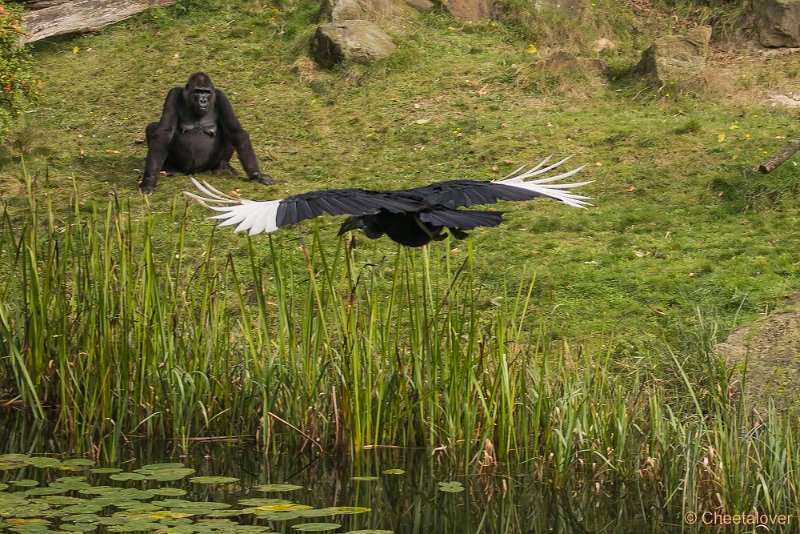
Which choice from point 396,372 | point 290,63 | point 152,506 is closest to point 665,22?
point 290,63

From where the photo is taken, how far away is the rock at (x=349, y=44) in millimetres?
13094

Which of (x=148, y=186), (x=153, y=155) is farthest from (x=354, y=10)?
(x=148, y=186)

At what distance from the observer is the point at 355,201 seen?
4.63 metres

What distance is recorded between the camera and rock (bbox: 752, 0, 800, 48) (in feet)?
44.5

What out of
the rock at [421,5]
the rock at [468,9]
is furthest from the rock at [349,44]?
the rock at [468,9]

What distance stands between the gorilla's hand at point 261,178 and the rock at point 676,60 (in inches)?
172

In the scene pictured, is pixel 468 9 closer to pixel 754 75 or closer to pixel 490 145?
pixel 754 75

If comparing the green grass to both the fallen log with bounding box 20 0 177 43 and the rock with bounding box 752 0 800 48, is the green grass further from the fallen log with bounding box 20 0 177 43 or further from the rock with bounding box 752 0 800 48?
the rock with bounding box 752 0 800 48

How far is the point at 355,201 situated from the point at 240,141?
674 cm

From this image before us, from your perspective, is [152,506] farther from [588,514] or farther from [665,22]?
[665,22]

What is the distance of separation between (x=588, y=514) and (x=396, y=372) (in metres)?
1.08

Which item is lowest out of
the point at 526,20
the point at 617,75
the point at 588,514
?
the point at 588,514

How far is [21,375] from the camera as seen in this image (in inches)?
241

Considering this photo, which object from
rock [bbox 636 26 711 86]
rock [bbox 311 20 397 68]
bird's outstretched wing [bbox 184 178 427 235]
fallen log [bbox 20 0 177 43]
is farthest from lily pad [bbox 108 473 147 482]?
fallen log [bbox 20 0 177 43]
